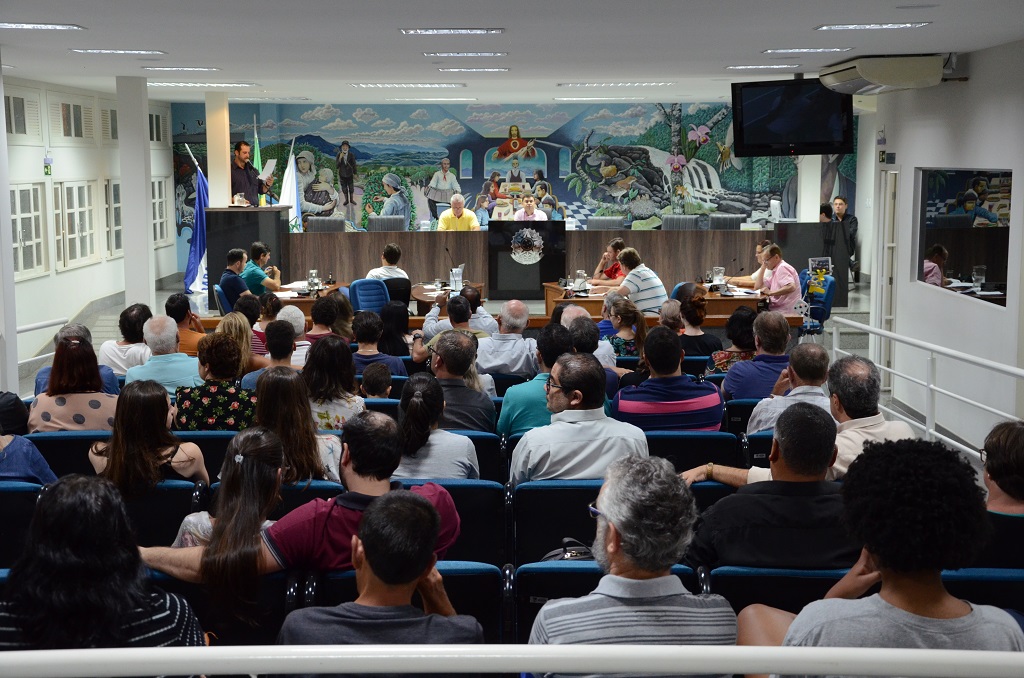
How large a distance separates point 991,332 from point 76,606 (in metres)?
6.83

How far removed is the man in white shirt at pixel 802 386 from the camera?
15.0 feet

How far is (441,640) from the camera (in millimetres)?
2191

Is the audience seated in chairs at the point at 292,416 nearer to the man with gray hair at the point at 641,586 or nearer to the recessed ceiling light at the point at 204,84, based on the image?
the man with gray hair at the point at 641,586

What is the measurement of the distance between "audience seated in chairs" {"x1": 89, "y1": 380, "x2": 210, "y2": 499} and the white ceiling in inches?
95.7

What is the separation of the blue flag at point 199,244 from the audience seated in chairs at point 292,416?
31.7 feet

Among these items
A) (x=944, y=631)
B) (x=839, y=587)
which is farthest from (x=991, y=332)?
(x=944, y=631)

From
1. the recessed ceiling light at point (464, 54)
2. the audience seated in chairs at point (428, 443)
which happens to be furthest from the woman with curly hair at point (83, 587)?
the recessed ceiling light at point (464, 54)

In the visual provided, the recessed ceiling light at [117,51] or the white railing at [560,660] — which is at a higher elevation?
the recessed ceiling light at [117,51]

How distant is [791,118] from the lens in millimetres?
9016

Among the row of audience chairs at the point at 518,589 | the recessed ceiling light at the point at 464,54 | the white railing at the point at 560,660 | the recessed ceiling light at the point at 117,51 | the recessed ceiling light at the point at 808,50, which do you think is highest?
the recessed ceiling light at the point at 464,54

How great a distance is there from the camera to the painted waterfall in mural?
1905cm

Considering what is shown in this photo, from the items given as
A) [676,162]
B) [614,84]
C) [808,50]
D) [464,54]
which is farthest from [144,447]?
[676,162]

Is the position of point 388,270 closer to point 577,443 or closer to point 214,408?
point 214,408

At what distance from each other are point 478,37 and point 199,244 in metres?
7.86
